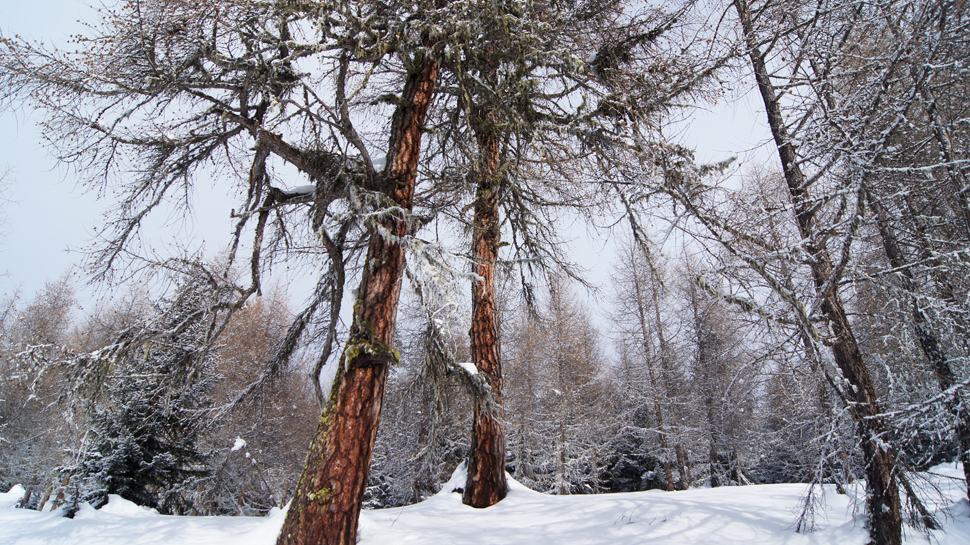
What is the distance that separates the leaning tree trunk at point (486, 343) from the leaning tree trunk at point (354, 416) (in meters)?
1.36

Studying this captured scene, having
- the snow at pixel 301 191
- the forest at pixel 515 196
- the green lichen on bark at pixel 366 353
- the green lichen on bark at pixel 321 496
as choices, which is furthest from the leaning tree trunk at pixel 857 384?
the snow at pixel 301 191

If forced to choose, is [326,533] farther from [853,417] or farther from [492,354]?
[853,417]

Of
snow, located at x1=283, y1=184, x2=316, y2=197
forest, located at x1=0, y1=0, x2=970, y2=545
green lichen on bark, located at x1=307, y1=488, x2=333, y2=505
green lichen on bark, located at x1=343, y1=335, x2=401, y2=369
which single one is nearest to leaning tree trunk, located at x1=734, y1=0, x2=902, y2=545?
forest, located at x1=0, y1=0, x2=970, y2=545

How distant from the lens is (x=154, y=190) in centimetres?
421

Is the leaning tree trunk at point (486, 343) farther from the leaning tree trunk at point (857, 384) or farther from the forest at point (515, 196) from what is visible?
the leaning tree trunk at point (857, 384)

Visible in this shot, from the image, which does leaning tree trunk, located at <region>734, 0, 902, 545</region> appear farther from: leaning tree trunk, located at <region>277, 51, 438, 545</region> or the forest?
leaning tree trunk, located at <region>277, 51, 438, 545</region>

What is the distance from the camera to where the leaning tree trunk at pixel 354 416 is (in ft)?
10.0

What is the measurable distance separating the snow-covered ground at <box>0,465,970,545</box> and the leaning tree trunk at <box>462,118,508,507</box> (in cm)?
27

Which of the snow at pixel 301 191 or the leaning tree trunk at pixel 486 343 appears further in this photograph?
the leaning tree trunk at pixel 486 343

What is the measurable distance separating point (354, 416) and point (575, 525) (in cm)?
233

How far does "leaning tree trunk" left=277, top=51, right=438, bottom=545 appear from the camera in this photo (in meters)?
3.05

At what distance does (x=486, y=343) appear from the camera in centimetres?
564

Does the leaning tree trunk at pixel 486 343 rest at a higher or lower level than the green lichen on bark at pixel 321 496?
higher

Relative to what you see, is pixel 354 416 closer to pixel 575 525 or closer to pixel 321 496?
pixel 321 496
